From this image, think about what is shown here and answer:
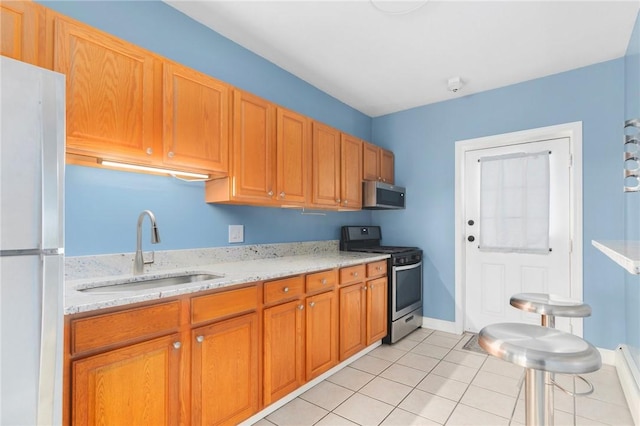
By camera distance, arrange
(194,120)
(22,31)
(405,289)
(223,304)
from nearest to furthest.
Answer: (22,31), (223,304), (194,120), (405,289)

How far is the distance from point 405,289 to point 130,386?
106 inches

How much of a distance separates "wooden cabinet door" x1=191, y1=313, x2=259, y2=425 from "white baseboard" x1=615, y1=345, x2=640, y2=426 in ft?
7.37

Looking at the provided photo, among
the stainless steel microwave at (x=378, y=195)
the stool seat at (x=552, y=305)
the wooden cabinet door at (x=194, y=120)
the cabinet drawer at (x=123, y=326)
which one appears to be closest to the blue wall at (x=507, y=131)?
the stainless steel microwave at (x=378, y=195)

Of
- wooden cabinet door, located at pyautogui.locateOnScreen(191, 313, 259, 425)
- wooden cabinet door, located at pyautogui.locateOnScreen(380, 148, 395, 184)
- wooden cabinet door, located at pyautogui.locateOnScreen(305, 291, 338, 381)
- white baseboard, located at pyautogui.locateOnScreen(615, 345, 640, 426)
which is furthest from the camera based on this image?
wooden cabinet door, located at pyautogui.locateOnScreen(380, 148, 395, 184)

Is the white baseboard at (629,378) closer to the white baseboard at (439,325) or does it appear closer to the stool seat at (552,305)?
the stool seat at (552,305)


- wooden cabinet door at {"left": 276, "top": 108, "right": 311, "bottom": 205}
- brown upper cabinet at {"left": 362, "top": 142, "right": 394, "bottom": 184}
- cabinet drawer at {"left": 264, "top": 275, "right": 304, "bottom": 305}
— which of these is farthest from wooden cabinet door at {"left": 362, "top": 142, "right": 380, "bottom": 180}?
cabinet drawer at {"left": 264, "top": 275, "right": 304, "bottom": 305}

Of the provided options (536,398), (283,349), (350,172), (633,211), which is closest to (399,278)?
(350,172)

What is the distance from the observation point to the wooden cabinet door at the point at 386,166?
385 centimetres

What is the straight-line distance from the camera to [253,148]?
2289mm

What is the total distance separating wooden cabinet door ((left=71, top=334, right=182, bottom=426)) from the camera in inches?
47.9

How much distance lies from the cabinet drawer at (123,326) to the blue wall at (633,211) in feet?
9.47

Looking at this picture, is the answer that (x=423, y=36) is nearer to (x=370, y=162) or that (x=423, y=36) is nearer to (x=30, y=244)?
(x=370, y=162)

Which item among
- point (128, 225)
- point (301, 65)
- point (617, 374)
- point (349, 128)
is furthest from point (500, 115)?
point (128, 225)

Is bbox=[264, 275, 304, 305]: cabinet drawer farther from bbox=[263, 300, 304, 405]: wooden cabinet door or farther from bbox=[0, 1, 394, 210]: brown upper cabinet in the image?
bbox=[0, 1, 394, 210]: brown upper cabinet
